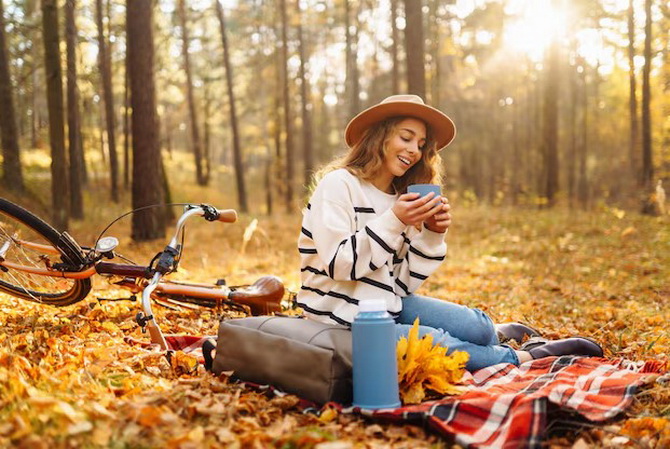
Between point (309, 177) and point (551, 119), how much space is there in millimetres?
6605

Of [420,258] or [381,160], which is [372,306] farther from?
[381,160]

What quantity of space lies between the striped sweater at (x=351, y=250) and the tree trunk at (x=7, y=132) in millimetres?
10431

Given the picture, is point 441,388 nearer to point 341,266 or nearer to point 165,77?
point 341,266

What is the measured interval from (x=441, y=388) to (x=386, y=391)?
39 cm

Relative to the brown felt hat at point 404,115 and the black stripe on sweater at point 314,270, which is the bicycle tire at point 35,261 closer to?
the black stripe on sweater at point 314,270

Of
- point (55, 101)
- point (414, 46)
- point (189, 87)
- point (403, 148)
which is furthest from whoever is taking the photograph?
point (189, 87)

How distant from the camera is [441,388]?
3434mm

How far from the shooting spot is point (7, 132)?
45.2 feet

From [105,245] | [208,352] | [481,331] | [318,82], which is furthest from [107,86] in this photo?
[318,82]

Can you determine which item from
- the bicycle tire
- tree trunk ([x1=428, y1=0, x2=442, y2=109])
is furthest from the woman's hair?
tree trunk ([x1=428, y1=0, x2=442, y2=109])

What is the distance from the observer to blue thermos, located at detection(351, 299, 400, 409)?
315cm

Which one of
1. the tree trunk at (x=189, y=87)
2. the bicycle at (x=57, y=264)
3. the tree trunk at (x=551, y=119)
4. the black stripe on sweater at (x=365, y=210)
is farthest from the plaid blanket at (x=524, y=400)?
the tree trunk at (x=189, y=87)

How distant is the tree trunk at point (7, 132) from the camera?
1276 cm

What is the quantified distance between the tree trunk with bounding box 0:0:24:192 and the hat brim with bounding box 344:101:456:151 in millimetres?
10221
